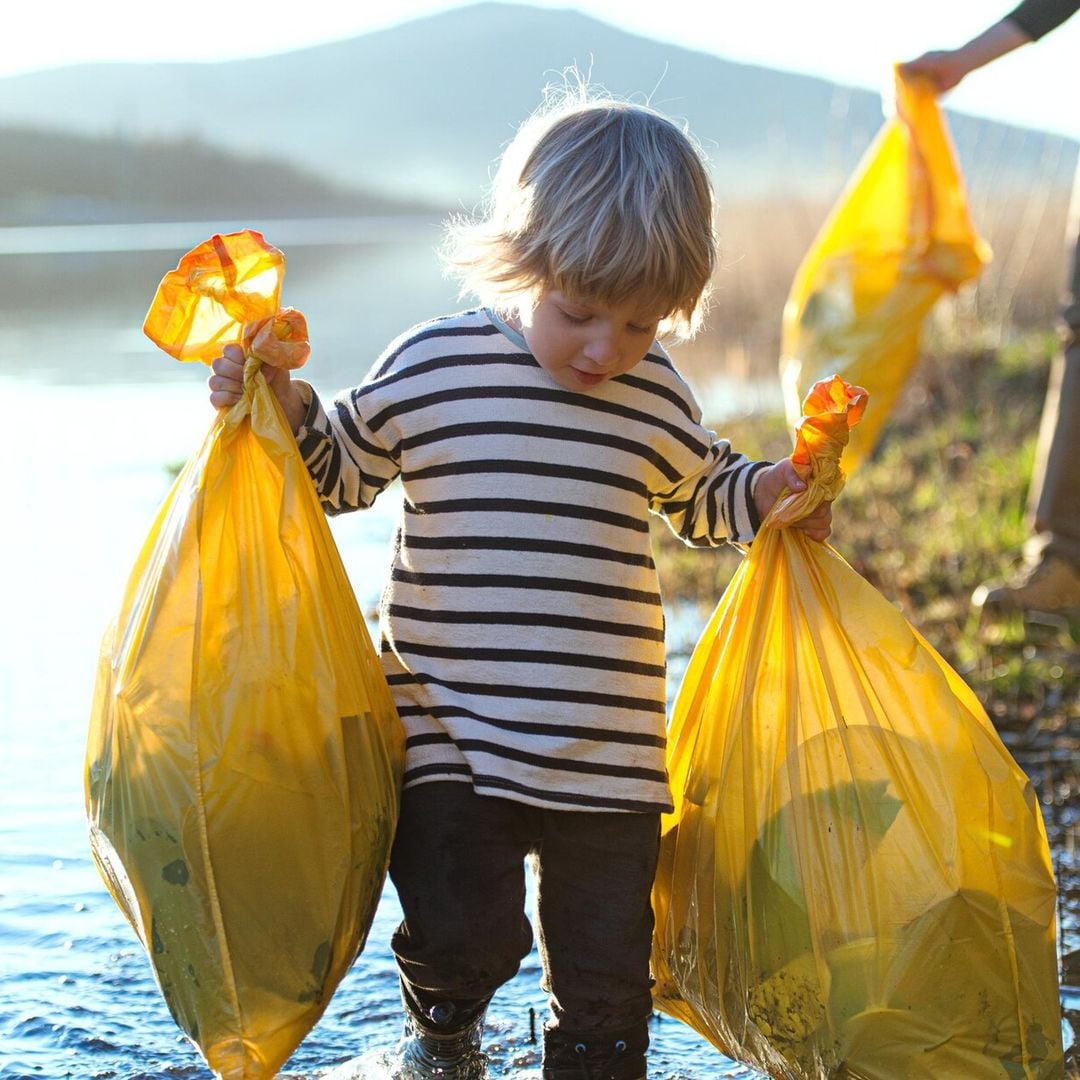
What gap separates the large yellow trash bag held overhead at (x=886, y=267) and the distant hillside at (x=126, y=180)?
32.7 meters

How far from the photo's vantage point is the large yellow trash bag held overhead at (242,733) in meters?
1.99

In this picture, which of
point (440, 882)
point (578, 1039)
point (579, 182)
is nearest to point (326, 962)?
point (440, 882)

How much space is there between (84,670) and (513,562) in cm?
269

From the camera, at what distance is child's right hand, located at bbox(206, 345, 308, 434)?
6.98 ft

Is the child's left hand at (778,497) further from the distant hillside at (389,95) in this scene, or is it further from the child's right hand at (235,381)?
the distant hillside at (389,95)

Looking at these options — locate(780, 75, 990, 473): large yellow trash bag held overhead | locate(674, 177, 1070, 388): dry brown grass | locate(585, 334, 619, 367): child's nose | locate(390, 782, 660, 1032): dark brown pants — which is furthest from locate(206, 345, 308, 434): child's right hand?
locate(674, 177, 1070, 388): dry brown grass

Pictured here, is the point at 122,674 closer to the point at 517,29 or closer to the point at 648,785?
the point at 648,785

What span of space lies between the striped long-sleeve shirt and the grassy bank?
1060 millimetres

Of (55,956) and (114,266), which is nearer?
(55,956)

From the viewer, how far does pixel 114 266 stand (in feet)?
68.0

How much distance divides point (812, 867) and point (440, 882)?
49 cm

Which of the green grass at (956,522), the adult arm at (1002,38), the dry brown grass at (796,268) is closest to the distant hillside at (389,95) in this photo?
the dry brown grass at (796,268)

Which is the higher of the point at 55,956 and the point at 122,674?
the point at 122,674

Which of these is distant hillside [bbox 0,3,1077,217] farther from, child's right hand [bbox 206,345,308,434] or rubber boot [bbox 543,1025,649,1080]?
rubber boot [bbox 543,1025,649,1080]
